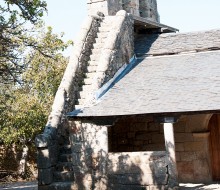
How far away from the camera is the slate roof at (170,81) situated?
737 cm

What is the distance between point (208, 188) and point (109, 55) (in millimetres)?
3895

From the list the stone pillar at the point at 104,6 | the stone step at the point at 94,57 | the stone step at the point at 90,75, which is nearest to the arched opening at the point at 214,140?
the stone step at the point at 90,75

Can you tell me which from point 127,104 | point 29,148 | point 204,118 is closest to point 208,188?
point 204,118

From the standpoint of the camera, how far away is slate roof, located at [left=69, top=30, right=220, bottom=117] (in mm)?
7367

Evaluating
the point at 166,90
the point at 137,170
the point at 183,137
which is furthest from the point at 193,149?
the point at 137,170

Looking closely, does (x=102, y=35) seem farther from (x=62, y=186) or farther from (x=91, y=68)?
(x=62, y=186)

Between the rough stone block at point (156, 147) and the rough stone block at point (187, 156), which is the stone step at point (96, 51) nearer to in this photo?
the rough stone block at point (156, 147)

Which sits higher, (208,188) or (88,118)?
(88,118)

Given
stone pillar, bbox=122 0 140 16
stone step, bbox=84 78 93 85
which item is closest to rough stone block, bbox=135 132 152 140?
stone step, bbox=84 78 93 85

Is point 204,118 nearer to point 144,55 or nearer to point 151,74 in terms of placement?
point 151,74

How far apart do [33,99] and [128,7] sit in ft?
19.9

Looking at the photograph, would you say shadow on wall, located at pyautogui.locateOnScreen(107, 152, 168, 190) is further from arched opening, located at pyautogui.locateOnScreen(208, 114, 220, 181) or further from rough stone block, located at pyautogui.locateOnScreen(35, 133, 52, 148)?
arched opening, located at pyautogui.locateOnScreen(208, 114, 220, 181)

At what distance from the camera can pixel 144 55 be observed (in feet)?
35.1

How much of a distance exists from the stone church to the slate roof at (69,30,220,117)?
0.02 metres
